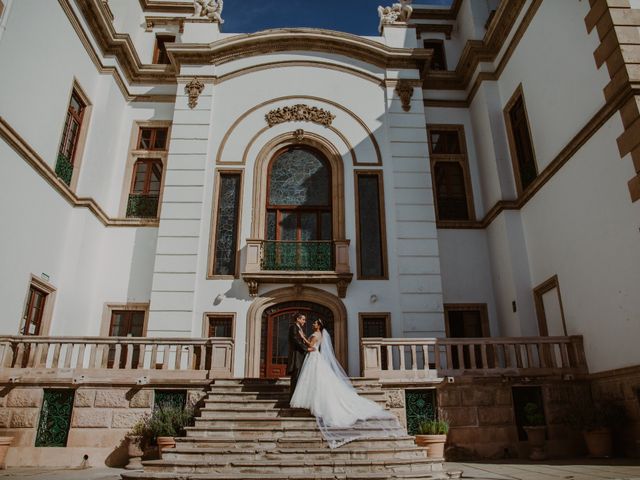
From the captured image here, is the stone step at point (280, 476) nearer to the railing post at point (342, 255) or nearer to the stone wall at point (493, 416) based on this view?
the stone wall at point (493, 416)

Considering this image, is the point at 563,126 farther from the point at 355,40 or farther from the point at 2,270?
the point at 2,270

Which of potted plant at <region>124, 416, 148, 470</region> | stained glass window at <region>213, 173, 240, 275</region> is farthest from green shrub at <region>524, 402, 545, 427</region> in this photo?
stained glass window at <region>213, 173, 240, 275</region>

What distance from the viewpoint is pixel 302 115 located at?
52.1 feet

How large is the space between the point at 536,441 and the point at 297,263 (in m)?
7.47

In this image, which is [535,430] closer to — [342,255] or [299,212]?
[342,255]

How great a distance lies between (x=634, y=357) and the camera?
9195 mm

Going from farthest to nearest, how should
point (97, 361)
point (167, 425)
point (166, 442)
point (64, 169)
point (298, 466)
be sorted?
point (64, 169) → point (97, 361) → point (167, 425) → point (166, 442) → point (298, 466)

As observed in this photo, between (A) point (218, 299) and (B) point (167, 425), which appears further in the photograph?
(A) point (218, 299)

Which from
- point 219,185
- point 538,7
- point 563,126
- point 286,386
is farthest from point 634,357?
point 219,185

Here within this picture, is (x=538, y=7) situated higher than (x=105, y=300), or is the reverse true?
(x=538, y=7)

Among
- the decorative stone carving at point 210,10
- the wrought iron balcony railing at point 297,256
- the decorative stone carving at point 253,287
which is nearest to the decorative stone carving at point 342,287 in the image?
the wrought iron balcony railing at point 297,256

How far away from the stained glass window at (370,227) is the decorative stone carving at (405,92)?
8.89ft

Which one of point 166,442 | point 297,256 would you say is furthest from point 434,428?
point 297,256

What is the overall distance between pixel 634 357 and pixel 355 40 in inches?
490
